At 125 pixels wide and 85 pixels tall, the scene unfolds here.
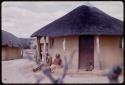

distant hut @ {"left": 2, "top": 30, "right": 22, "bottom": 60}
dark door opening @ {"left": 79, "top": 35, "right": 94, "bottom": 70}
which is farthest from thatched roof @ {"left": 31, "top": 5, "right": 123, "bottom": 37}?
distant hut @ {"left": 2, "top": 30, "right": 22, "bottom": 60}

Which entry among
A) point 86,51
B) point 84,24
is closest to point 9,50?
point 86,51

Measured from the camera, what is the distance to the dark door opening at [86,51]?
1321cm

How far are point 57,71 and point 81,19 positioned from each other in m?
2.94

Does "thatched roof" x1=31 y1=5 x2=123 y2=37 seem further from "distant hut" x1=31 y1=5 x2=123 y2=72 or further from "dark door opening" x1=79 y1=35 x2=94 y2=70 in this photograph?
"dark door opening" x1=79 y1=35 x2=94 y2=70

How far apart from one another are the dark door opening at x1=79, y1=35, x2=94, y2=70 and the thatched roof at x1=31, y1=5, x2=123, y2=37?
0.56 metres

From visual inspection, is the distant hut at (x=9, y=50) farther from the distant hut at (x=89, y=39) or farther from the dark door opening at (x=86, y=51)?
the dark door opening at (x=86, y=51)

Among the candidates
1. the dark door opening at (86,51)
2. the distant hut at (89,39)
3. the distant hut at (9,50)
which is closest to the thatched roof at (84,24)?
the distant hut at (89,39)

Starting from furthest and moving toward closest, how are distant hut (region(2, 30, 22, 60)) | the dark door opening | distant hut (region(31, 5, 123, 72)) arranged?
distant hut (region(2, 30, 22, 60))
the dark door opening
distant hut (region(31, 5, 123, 72))

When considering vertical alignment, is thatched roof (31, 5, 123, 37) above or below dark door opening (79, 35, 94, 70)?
above

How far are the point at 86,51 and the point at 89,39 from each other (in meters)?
0.56

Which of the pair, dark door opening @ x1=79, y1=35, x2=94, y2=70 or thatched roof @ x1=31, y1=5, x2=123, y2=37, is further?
dark door opening @ x1=79, y1=35, x2=94, y2=70

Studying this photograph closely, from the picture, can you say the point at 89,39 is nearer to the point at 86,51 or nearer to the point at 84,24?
the point at 86,51

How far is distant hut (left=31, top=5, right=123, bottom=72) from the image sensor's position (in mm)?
12805

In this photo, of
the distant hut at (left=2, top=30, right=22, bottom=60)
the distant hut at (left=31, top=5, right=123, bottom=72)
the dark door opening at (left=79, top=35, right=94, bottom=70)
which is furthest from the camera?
the distant hut at (left=2, top=30, right=22, bottom=60)
